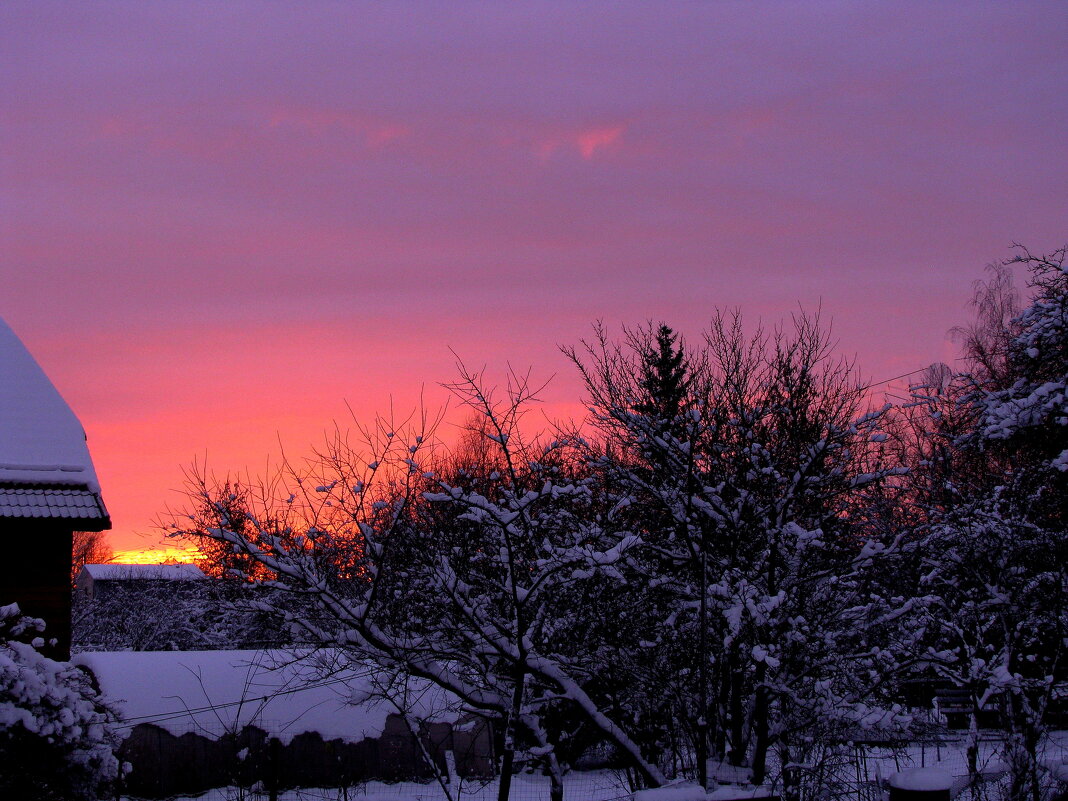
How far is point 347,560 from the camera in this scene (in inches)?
431

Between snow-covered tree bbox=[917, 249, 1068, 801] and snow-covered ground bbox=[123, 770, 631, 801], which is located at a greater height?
snow-covered tree bbox=[917, 249, 1068, 801]

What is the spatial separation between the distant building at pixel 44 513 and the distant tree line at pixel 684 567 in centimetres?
529

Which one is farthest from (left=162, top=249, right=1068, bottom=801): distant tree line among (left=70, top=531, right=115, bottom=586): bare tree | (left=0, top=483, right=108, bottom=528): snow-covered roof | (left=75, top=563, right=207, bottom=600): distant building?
(left=70, top=531, right=115, bottom=586): bare tree

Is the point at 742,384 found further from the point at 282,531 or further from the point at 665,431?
the point at 282,531

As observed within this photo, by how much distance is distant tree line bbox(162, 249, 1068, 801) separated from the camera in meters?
9.11

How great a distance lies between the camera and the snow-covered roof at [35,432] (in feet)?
54.2

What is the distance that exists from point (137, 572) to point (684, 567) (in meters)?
55.4

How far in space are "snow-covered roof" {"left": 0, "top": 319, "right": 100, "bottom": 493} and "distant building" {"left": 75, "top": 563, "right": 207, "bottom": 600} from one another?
25510 mm

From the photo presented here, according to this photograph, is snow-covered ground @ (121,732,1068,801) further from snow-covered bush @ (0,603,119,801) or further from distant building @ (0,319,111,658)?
snow-covered bush @ (0,603,119,801)

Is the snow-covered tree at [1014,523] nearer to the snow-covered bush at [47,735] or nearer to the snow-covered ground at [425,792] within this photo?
the snow-covered ground at [425,792]

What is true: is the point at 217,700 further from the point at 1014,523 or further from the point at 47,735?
the point at 1014,523

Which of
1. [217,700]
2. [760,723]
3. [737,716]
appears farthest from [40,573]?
[760,723]

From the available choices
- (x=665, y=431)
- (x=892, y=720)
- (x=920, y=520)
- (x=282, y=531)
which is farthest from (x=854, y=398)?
(x=282, y=531)

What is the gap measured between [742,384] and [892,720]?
4585 mm
